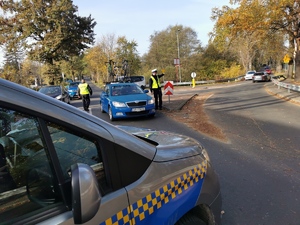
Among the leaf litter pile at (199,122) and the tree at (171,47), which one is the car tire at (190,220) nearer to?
the leaf litter pile at (199,122)

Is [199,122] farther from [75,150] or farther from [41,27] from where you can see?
[41,27]

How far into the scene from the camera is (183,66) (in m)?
47.4

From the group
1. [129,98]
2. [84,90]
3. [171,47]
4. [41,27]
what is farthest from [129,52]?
[129,98]

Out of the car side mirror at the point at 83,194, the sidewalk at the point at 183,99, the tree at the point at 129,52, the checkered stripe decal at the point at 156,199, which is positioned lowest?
the sidewalk at the point at 183,99

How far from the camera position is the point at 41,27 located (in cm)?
3491

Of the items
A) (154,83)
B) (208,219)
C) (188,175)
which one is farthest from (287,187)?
(154,83)

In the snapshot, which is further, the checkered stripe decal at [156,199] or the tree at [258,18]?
the tree at [258,18]

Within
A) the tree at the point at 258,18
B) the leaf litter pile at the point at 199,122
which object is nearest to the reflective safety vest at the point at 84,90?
the leaf litter pile at the point at 199,122

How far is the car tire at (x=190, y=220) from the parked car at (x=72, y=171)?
0.26ft

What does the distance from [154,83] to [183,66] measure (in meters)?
36.3

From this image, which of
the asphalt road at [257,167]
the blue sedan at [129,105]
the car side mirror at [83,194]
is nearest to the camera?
the car side mirror at [83,194]

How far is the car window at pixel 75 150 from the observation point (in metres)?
1.43

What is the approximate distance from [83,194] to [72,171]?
123mm

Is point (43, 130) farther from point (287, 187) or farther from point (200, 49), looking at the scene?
point (200, 49)
